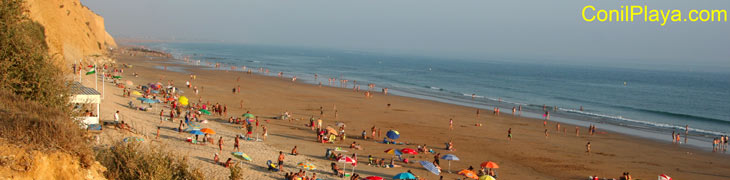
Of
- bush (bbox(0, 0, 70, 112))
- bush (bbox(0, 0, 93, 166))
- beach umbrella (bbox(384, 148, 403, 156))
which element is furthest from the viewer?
beach umbrella (bbox(384, 148, 403, 156))

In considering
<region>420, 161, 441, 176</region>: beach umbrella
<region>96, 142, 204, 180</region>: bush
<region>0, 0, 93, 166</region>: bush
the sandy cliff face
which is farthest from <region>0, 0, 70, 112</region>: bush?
the sandy cliff face

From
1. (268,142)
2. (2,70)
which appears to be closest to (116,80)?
(268,142)

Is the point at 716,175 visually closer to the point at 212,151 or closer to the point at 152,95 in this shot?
the point at 212,151

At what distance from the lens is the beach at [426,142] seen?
20.3 meters

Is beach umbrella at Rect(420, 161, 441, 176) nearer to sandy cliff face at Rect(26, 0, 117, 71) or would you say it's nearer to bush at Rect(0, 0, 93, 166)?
bush at Rect(0, 0, 93, 166)

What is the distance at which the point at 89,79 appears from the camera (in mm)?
37469

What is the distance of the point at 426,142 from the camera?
2745 cm

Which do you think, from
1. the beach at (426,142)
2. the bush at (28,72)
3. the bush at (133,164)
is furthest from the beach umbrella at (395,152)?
the bush at (133,164)

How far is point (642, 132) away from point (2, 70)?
37.4 metres

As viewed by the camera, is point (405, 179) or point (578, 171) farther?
point (578, 171)

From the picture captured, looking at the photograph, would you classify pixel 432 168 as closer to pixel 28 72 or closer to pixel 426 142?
pixel 426 142

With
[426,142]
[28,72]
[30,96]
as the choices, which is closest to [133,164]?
[30,96]

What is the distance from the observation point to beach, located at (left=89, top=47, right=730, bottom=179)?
20.3 meters

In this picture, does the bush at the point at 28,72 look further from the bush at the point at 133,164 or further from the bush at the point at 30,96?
the bush at the point at 133,164
